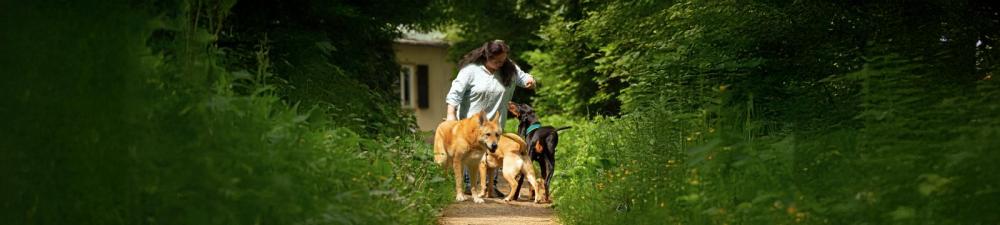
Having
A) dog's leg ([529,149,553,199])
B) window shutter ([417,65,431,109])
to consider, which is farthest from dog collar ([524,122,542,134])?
window shutter ([417,65,431,109])

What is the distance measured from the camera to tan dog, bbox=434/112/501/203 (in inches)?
462

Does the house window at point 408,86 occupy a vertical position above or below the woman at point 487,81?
below

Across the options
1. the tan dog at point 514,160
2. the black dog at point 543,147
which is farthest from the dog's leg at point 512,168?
the black dog at point 543,147

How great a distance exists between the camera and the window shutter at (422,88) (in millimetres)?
41312

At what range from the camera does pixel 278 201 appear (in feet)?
21.1

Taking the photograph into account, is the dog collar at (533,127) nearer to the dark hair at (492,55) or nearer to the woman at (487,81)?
the woman at (487,81)

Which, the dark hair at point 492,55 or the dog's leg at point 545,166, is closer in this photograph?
the dark hair at point 492,55

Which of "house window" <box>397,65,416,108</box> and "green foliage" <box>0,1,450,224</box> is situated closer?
"green foliage" <box>0,1,450,224</box>

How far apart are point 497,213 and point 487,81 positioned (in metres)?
1.56

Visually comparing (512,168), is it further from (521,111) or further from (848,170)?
(848,170)

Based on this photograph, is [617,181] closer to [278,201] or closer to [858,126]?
[858,126]

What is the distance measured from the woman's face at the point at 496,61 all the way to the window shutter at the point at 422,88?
29.1 m

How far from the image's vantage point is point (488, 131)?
38.4ft

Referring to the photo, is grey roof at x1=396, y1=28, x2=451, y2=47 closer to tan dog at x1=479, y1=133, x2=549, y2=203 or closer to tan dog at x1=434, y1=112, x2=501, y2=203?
tan dog at x1=434, y1=112, x2=501, y2=203
